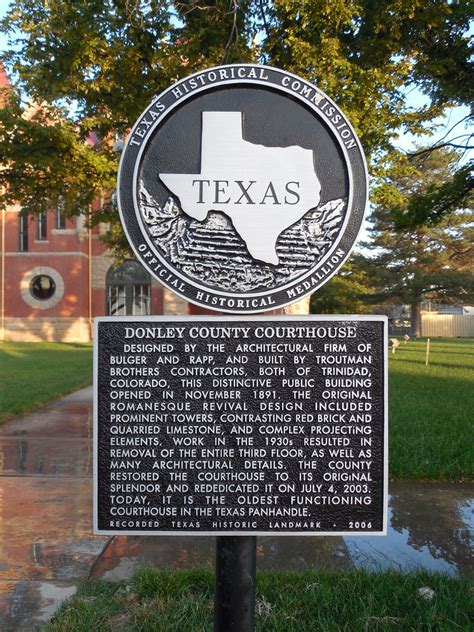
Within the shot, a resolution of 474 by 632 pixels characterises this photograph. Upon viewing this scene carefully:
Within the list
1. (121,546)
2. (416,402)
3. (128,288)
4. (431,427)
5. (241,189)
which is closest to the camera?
(241,189)

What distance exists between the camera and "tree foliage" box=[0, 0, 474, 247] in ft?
24.4

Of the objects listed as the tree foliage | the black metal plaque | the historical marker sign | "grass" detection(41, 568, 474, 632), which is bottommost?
"grass" detection(41, 568, 474, 632)

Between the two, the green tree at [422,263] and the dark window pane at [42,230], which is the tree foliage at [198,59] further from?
the green tree at [422,263]

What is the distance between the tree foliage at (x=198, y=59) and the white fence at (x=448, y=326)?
143 ft

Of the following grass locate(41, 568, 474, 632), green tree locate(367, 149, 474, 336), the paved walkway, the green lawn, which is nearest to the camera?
grass locate(41, 568, 474, 632)

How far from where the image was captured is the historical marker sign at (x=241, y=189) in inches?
89.4

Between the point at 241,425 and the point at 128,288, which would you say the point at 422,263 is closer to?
the point at 128,288

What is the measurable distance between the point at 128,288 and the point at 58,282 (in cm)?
348

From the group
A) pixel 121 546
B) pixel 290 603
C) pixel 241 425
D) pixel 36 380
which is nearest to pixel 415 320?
pixel 36 380

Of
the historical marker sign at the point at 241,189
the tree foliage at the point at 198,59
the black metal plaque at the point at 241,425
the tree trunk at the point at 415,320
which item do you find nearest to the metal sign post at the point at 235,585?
the black metal plaque at the point at 241,425

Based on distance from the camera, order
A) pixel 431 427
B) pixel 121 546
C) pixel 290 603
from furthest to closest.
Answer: pixel 431 427
pixel 121 546
pixel 290 603

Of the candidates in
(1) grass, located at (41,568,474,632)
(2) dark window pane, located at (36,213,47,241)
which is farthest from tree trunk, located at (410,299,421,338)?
(1) grass, located at (41,568,474,632)

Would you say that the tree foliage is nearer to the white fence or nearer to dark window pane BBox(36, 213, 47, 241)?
dark window pane BBox(36, 213, 47, 241)

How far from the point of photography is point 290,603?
2930 mm
